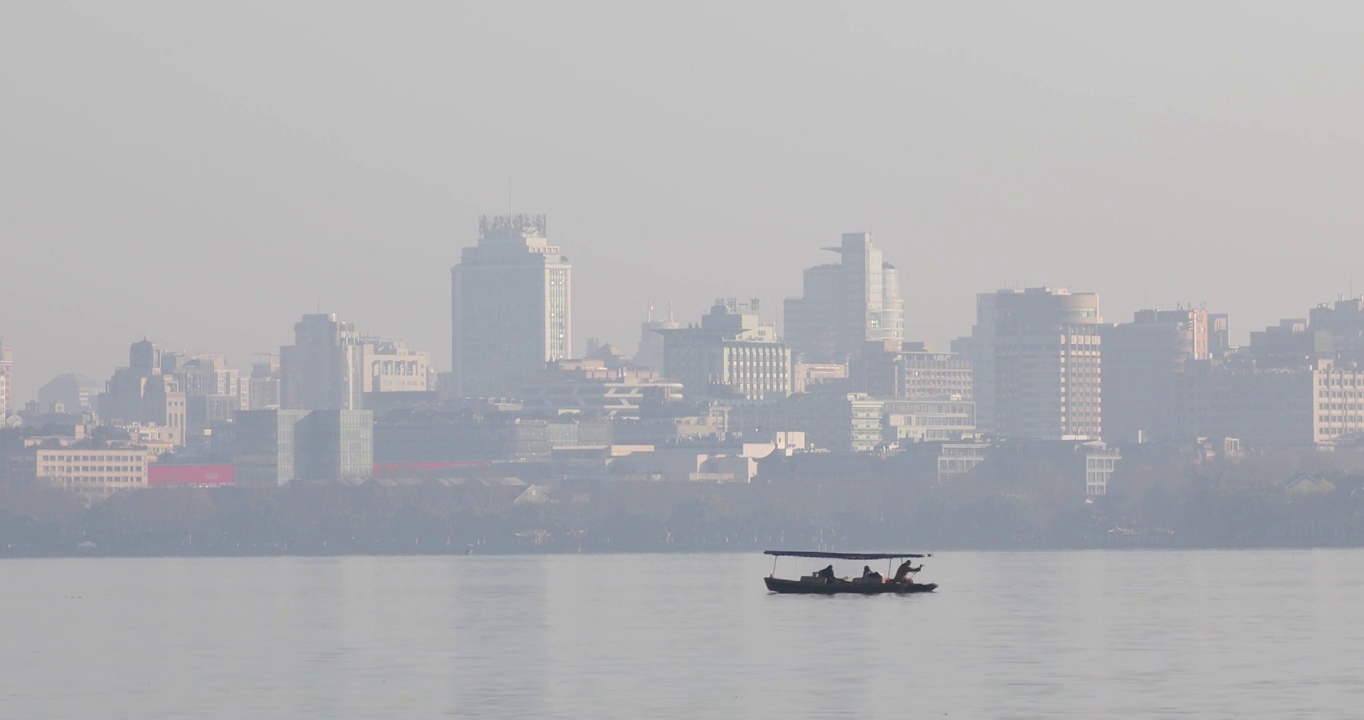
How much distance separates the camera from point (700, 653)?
111m

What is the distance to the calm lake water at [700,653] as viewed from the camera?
9319 cm

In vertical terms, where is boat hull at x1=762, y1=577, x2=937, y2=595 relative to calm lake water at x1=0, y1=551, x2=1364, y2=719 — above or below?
above

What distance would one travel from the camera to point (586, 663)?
353ft

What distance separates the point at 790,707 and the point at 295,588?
89.9 metres

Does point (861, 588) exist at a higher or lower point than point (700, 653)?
higher

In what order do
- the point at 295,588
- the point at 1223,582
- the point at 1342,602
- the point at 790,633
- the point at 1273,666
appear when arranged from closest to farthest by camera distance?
the point at 1273,666 → the point at 790,633 → the point at 1342,602 → the point at 1223,582 → the point at 295,588

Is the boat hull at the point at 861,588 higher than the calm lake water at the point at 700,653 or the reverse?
higher

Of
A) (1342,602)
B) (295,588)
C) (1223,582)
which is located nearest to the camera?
(1342,602)

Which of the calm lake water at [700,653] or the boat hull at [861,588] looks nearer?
the calm lake water at [700,653]

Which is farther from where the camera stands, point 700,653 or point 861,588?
point 861,588

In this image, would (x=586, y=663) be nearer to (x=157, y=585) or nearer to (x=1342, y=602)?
(x=1342, y=602)

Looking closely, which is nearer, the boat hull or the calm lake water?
the calm lake water

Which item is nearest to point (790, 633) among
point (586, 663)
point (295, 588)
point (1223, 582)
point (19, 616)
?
point (586, 663)

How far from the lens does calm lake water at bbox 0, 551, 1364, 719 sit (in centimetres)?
9319
